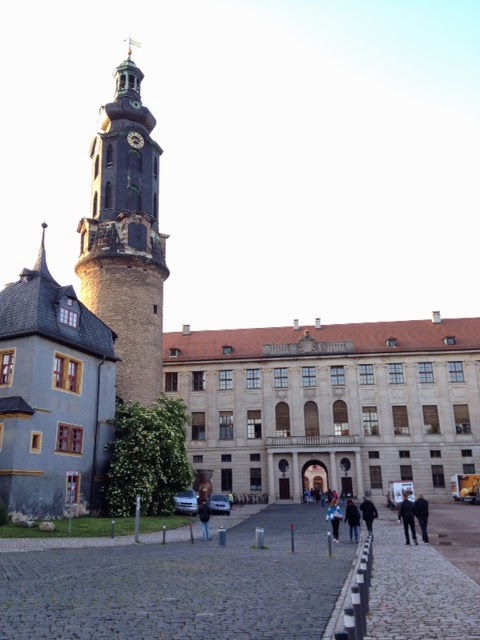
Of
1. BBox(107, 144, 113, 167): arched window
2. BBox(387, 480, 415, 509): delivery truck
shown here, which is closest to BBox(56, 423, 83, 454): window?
BBox(107, 144, 113, 167): arched window

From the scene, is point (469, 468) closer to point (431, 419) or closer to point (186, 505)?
point (431, 419)

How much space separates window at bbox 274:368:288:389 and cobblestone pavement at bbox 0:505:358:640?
40.1 meters

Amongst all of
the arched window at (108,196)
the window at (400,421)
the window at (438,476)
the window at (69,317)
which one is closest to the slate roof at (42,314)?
the window at (69,317)

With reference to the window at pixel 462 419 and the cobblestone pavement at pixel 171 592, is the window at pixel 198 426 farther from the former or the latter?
the cobblestone pavement at pixel 171 592

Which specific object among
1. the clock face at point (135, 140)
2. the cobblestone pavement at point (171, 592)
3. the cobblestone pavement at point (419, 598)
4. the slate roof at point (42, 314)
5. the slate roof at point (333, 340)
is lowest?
the cobblestone pavement at point (419, 598)

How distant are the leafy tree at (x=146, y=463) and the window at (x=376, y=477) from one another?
2621 centimetres

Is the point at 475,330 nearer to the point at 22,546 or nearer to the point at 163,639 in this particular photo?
the point at 22,546

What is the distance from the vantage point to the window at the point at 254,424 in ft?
192

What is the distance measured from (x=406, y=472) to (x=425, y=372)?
32.4 feet

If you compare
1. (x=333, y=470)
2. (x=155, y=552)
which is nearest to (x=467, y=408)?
(x=333, y=470)

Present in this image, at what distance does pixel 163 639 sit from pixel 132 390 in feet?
112

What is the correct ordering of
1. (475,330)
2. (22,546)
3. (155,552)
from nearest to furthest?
(155,552), (22,546), (475,330)

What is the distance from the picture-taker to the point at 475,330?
60.8 m

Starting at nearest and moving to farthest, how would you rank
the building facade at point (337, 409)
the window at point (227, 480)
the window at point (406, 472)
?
the window at point (406, 472)
the building facade at point (337, 409)
the window at point (227, 480)
